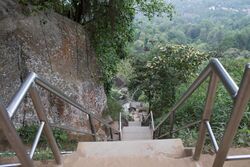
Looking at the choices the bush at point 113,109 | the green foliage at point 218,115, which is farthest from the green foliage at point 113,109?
the green foliage at point 218,115

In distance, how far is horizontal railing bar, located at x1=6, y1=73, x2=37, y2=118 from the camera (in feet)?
4.34

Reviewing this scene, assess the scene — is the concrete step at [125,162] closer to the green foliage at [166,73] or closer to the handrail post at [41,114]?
the handrail post at [41,114]

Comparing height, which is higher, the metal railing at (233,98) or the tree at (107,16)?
the metal railing at (233,98)

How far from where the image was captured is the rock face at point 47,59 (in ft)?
19.0

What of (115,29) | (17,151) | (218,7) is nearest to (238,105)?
(17,151)

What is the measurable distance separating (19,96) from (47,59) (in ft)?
16.8

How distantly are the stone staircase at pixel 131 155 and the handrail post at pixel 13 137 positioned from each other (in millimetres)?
1087

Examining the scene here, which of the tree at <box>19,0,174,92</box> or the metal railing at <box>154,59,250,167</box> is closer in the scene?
the metal railing at <box>154,59,250,167</box>

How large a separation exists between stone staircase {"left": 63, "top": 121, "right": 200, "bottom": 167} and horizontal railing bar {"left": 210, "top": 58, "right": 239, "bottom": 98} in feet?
3.05

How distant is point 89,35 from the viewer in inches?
338

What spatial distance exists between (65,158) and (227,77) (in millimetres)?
1580

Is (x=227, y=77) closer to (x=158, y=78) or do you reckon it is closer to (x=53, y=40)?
(x=53, y=40)

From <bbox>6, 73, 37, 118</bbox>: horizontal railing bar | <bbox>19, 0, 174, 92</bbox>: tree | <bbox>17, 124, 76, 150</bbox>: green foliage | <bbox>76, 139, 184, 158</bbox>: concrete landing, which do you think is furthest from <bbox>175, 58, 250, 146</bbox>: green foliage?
<bbox>19, 0, 174, 92</bbox>: tree

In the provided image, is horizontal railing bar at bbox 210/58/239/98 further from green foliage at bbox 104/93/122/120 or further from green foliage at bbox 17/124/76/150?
green foliage at bbox 104/93/122/120
